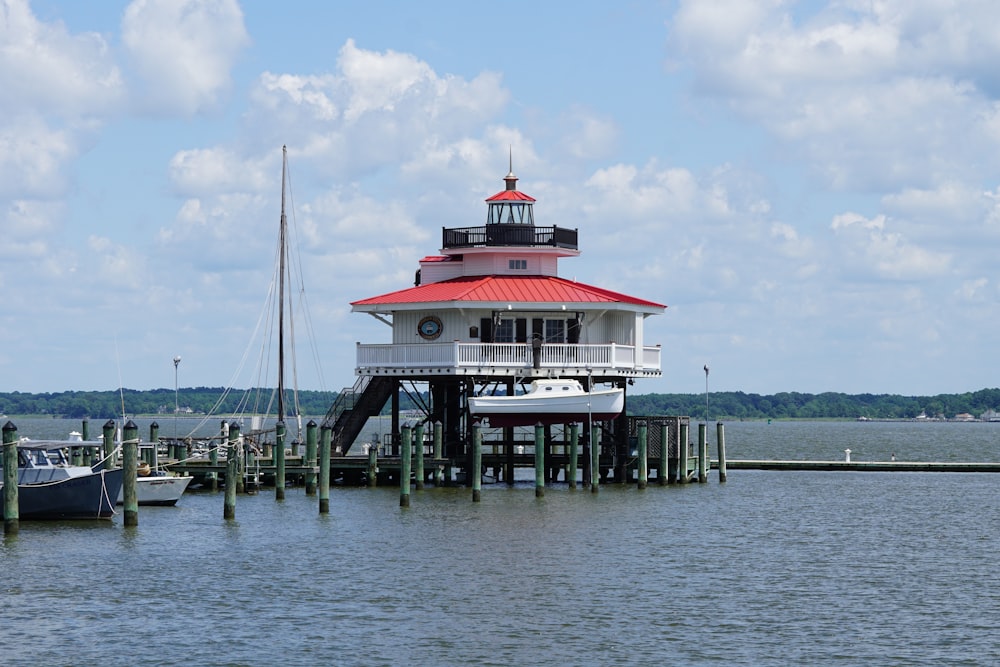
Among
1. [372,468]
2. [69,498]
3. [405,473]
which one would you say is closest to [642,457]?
[372,468]

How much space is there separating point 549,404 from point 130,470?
17449mm

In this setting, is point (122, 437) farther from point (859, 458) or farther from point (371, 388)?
point (859, 458)

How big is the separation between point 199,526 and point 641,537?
42.0 ft

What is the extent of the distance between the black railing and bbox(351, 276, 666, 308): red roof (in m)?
1.28

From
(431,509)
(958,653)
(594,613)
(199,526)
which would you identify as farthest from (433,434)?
(958,653)

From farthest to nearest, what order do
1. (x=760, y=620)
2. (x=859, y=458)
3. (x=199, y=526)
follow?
(x=859, y=458), (x=199, y=526), (x=760, y=620)

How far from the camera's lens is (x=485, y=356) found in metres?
57.7

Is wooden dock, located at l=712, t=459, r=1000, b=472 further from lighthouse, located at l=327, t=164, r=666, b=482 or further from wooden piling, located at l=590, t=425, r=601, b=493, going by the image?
wooden piling, located at l=590, t=425, r=601, b=493

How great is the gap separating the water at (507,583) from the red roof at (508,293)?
22.3ft

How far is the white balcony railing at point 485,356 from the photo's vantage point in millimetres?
57562

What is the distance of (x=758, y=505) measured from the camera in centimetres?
5788

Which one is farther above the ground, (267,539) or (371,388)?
(371,388)

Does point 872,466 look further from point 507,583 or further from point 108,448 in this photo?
point 507,583

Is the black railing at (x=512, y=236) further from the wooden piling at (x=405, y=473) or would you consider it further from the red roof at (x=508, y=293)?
the wooden piling at (x=405, y=473)
